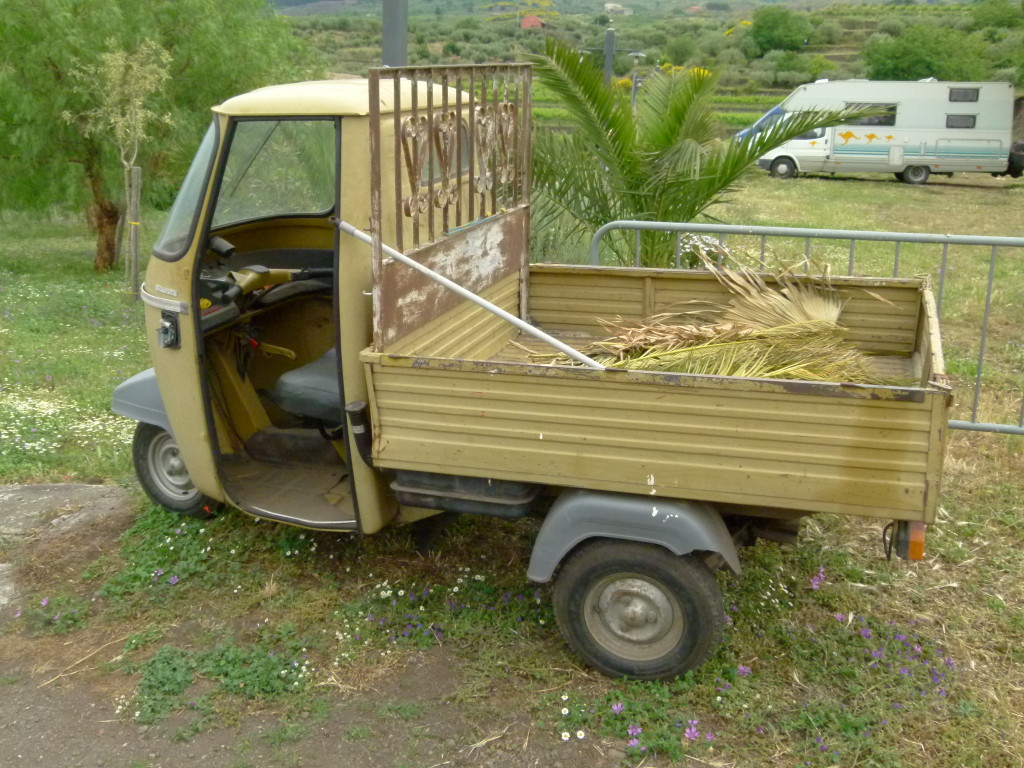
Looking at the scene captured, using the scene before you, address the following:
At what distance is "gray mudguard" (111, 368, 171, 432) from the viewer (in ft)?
16.3

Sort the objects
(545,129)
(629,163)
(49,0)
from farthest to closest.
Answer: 1. (49,0)
2. (545,129)
3. (629,163)

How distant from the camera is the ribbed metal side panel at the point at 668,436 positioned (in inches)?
132

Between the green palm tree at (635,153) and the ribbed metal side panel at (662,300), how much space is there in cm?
314

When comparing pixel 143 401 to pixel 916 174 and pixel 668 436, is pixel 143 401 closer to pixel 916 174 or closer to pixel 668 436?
pixel 668 436

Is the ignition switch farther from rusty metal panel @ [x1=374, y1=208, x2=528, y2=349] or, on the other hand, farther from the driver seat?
rusty metal panel @ [x1=374, y1=208, x2=528, y2=349]

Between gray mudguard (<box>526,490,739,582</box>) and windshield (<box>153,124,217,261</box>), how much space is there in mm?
1975

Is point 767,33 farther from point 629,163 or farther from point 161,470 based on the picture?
point 161,470

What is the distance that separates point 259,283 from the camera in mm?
4875

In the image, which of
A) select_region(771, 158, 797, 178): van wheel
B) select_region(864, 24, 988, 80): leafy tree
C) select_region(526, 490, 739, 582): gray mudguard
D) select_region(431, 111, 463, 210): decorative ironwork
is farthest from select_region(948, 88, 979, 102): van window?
select_region(526, 490, 739, 582): gray mudguard

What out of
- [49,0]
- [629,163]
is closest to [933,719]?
[629,163]

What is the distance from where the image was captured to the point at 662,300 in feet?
17.1

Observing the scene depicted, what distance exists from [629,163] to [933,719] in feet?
18.9

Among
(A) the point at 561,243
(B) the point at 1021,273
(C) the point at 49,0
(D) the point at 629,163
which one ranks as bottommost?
(B) the point at 1021,273

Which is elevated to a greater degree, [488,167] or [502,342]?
[488,167]
